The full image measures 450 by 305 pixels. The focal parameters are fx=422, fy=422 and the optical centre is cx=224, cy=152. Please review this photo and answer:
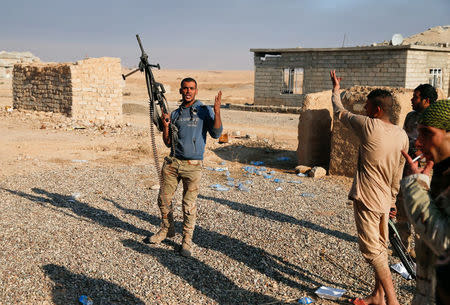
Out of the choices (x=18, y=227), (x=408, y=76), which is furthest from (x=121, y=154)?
(x=408, y=76)

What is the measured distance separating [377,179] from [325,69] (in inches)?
690

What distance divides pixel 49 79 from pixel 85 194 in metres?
9.42

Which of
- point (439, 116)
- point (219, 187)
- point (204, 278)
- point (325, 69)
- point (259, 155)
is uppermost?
point (325, 69)

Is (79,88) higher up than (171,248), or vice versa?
(79,88)

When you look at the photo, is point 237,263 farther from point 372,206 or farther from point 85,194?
point 85,194

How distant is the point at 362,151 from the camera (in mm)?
3531

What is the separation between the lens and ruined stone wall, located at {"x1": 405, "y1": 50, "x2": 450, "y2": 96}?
17797 mm

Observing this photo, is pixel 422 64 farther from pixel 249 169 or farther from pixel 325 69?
pixel 249 169

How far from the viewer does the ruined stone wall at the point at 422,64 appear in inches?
701

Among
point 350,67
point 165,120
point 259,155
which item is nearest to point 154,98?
point 165,120

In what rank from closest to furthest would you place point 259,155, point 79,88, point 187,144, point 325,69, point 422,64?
1. point 187,144
2. point 259,155
3. point 79,88
4. point 422,64
5. point 325,69

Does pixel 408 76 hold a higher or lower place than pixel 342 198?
higher

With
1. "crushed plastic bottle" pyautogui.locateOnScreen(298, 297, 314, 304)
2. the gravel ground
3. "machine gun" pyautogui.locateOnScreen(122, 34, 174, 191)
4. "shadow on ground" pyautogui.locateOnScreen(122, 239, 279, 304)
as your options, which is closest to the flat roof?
the gravel ground

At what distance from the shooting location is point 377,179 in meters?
3.48
